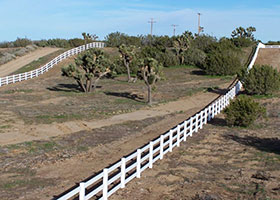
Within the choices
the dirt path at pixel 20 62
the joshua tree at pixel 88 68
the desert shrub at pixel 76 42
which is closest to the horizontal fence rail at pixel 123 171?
the joshua tree at pixel 88 68

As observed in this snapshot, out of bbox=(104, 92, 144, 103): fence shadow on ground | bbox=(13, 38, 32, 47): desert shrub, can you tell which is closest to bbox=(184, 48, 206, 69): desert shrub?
bbox=(104, 92, 144, 103): fence shadow on ground

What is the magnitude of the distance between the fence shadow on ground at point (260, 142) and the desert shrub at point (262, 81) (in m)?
15.7

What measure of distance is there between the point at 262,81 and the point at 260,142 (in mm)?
16816

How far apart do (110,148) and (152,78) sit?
574 inches

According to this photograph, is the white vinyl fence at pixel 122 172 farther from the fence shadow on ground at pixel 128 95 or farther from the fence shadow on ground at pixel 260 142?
the fence shadow on ground at pixel 128 95

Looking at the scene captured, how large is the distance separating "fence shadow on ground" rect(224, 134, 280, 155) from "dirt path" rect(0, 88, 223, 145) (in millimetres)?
6909

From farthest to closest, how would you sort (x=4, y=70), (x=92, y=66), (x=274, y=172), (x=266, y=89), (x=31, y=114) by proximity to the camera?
(x=4, y=70)
(x=92, y=66)
(x=266, y=89)
(x=31, y=114)
(x=274, y=172)

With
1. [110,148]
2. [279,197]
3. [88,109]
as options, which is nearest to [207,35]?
[88,109]

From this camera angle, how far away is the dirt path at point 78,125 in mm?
17562

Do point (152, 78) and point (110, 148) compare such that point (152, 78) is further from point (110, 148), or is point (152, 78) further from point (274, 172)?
point (274, 172)

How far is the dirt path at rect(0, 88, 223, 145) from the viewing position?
17.6 meters

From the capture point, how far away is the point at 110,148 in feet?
52.3

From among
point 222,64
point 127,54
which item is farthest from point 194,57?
point 127,54

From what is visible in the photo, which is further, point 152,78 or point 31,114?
Result: point 152,78
